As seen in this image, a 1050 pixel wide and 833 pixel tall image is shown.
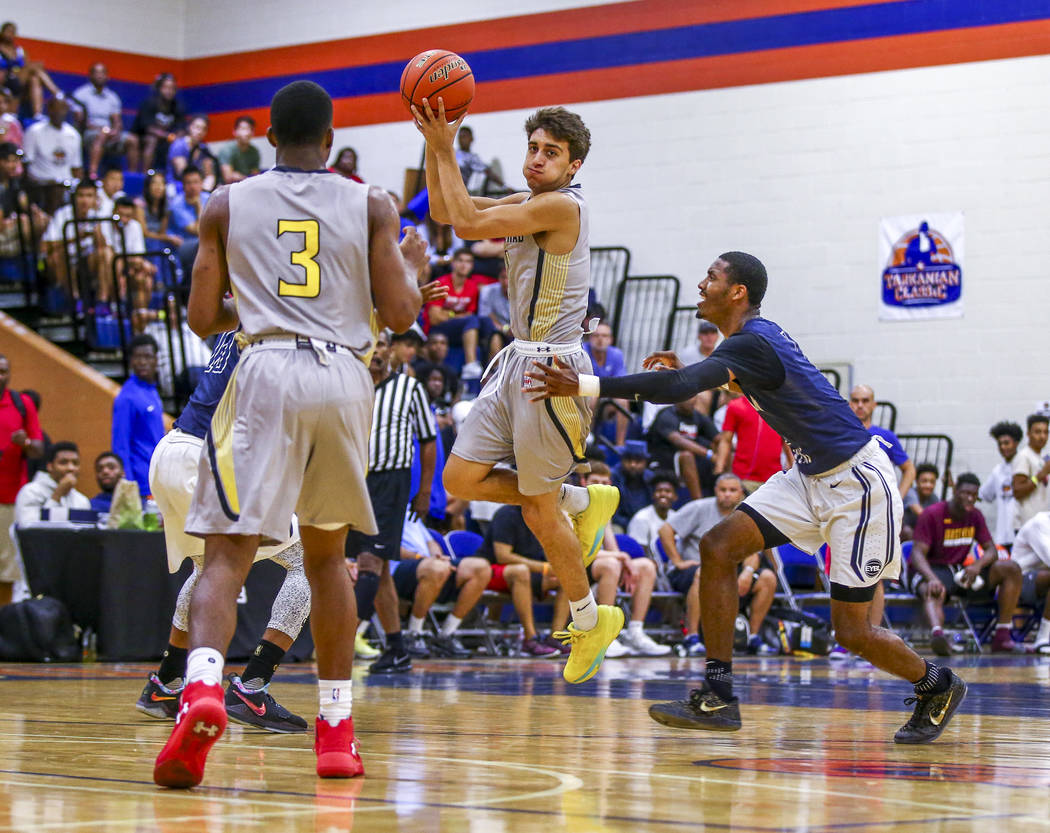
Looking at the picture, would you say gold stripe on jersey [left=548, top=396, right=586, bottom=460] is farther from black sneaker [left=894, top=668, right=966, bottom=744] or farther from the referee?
the referee

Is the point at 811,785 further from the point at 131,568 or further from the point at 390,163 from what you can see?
the point at 390,163

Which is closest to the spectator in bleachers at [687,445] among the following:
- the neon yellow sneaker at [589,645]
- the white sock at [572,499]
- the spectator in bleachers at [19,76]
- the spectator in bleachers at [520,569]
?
the spectator in bleachers at [520,569]

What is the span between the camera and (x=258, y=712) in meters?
5.12

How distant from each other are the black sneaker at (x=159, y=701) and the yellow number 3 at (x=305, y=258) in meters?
2.26

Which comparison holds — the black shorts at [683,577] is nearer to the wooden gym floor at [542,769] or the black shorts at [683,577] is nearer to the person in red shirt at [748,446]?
the person in red shirt at [748,446]

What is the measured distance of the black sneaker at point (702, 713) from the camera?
5051mm

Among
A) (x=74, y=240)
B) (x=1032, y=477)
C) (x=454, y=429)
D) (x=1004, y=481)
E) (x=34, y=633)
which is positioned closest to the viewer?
(x=34, y=633)

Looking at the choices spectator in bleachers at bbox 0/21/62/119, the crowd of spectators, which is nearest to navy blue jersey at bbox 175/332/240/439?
the crowd of spectators

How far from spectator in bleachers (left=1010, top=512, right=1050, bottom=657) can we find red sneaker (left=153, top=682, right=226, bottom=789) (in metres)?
10.1

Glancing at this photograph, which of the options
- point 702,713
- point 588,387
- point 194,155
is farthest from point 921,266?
point 588,387

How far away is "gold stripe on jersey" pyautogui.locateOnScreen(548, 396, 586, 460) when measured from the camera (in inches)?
217

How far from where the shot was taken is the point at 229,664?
9242 millimetres

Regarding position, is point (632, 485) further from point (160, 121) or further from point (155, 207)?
point (160, 121)

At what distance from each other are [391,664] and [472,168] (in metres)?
9.07
